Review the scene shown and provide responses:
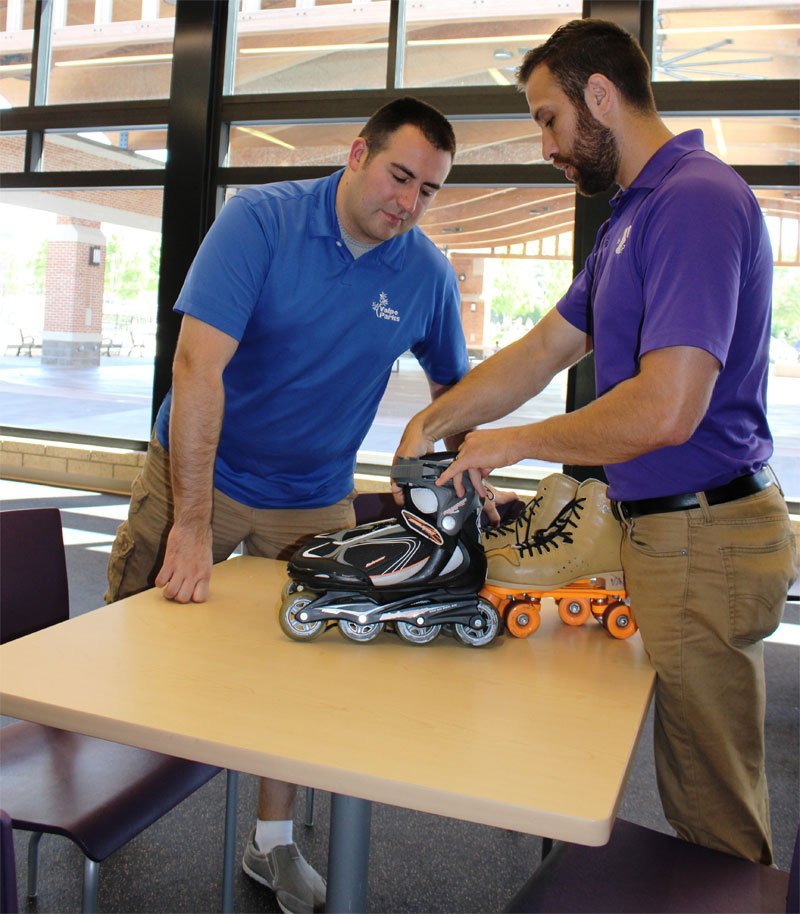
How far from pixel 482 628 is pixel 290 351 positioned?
2.93 feet

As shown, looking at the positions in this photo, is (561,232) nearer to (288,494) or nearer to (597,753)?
(288,494)

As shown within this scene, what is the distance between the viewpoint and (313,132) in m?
5.25

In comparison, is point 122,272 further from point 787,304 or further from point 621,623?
point 621,623

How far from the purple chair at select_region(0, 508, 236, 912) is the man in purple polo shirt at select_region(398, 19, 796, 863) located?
2.58ft

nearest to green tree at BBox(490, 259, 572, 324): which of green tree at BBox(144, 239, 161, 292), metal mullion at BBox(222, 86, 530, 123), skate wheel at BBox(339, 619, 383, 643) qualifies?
metal mullion at BBox(222, 86, 530, 123)

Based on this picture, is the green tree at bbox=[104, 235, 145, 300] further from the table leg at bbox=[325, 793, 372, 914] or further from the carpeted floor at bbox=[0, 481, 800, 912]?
the table leg at bbox=[325, 793, 372, 914]

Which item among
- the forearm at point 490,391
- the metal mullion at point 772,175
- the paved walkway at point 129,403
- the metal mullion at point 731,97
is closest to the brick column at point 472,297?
the paved walkway at point 129,403

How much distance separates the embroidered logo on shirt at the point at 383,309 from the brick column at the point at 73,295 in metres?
5.03

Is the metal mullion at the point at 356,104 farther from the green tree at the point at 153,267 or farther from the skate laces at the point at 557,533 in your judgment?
the skate laces at the point at 557,533

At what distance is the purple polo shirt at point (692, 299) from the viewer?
1.17m

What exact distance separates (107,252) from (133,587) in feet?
16.2

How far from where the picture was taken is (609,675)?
47.5 inches

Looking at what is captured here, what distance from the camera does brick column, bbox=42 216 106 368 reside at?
6473 mm

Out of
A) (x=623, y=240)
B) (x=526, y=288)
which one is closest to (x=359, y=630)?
(x=623, y=240)
